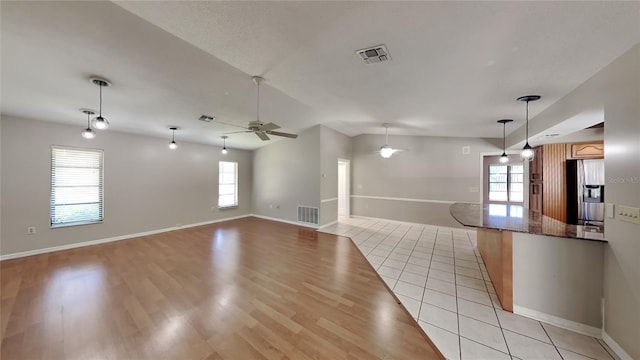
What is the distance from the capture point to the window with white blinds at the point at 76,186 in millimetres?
4238

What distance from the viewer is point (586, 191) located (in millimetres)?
3943

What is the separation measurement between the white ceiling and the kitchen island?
5.33ft

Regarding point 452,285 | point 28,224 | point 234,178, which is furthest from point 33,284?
point 452,285

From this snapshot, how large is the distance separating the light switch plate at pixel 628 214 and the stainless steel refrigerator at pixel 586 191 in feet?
Answer: 10.9

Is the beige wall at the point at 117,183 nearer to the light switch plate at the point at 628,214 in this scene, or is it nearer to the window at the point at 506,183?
the light switch plate at the point at 628,214

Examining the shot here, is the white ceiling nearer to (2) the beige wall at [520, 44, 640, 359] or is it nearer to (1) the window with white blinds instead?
(2) the beige wall at [520, 44, 640, 359]

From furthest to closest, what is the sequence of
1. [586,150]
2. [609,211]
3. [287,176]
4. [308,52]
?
[287,176] < [586,150] < [308,52] < [609,211]

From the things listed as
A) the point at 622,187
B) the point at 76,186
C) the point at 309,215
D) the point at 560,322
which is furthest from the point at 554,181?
the point at 76,186

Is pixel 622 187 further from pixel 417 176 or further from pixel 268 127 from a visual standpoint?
pixel 417 176

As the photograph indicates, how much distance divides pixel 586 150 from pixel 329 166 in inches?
212

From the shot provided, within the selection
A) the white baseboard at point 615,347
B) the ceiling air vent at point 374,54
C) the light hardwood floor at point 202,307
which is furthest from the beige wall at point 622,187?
the ceiling air vent at point 374,54

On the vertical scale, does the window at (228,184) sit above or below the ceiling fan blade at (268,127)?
below

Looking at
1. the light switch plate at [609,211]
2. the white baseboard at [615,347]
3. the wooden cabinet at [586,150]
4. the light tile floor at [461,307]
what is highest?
the wooden cabinet at [586,150]

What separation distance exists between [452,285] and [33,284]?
579 cm
